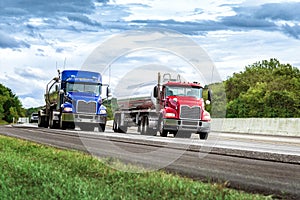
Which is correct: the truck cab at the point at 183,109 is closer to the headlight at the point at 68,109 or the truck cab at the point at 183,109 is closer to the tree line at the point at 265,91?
the headlight at the point at 68,109

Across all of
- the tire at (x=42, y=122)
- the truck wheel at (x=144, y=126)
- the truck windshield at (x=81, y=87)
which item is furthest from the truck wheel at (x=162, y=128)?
the tire at (x=42, y=122)

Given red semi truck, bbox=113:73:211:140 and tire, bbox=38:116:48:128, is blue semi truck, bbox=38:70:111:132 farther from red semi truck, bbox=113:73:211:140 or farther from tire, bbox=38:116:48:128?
tire, bbox=38:116:48:128

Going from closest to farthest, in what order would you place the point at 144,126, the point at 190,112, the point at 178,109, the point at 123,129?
the point at 178,109
the point at 190,112
the point at 144,126
the point at 123,129

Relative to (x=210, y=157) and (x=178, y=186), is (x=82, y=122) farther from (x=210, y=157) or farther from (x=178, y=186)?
(x=178, y=186)

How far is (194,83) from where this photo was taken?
32469 millimetres

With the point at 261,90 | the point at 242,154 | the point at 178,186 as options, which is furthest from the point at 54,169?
the point at 261,90

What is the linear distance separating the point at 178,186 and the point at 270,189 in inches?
62.2

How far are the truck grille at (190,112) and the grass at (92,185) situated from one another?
65.1 ft

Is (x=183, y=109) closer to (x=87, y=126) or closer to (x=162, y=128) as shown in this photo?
(x=162, y=128)

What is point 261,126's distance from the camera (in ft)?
154

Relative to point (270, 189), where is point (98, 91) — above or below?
above

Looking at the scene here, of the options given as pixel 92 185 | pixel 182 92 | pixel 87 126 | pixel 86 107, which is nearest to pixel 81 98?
pixel 86 107

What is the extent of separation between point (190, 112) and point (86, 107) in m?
8.30

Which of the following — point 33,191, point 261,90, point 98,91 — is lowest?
point 33,191
